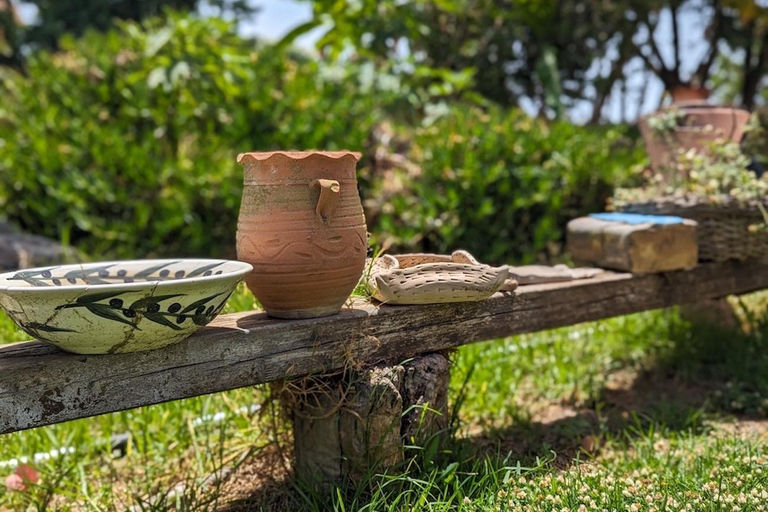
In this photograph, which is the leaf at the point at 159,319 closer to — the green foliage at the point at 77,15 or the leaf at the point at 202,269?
the leaf at the point at 202,269

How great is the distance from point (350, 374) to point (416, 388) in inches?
9.7

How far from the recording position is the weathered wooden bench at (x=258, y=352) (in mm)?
1728

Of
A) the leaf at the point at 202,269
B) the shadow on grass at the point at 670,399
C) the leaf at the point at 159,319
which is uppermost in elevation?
the leaf at the point at 202,269

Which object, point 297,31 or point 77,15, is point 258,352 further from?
point 77,15

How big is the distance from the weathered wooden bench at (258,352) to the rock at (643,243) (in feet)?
0.69

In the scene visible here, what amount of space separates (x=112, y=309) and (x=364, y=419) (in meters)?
0.88

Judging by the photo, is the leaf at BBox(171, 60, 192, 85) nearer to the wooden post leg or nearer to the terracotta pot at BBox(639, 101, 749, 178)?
the terracotta pot at BBox(639, 101, 749, 178)

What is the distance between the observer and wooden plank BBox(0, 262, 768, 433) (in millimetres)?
1728

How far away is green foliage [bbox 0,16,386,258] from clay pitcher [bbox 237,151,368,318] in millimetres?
3277

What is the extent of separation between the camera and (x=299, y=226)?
201 cm

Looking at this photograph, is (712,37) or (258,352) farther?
(712,37)

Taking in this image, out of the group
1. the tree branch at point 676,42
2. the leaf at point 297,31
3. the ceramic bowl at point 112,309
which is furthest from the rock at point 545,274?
the tree branch at point 676,42

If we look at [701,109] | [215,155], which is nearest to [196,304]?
[701,109]

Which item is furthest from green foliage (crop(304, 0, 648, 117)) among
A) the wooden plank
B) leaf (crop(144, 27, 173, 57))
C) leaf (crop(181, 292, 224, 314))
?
leaf (crop(181, 292, 224, 314))
